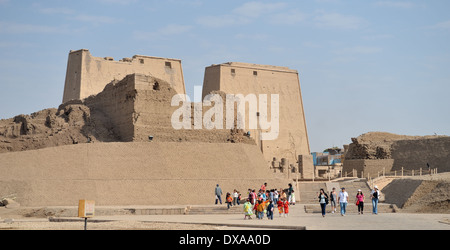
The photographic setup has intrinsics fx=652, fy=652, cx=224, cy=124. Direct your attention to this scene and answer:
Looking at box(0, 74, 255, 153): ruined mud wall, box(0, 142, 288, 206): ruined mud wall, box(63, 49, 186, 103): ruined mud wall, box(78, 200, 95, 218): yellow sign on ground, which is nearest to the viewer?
box(78, 200, 95, 218): yellow sign on ground

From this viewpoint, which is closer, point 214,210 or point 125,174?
point 214,210

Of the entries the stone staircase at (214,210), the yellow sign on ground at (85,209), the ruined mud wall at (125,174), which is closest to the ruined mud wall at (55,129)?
the ruined mud wall at (125,174)

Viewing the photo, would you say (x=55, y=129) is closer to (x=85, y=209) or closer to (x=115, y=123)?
(x=115, y=123)

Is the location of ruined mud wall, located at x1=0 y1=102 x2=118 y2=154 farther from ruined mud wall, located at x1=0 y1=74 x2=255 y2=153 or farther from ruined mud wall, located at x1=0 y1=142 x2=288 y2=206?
ruined mud wall, located at x1=0 y1=142 x2=288 y2=206

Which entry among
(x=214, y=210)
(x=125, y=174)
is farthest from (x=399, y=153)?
(x=214, y=210)

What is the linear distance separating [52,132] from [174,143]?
557 centimetres

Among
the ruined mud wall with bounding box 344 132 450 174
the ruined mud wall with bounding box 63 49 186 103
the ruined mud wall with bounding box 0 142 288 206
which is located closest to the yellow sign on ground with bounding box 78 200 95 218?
the ruined mud wall with bounding box 0 142 288 206

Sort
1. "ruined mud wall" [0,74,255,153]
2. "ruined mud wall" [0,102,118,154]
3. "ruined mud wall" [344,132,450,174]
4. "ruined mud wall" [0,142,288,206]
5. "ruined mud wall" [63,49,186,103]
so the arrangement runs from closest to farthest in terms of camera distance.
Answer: "ruined mud wall" [0,142,288,206] → "ruined mud wall" [0,102,118,154] → "ruined mud wall" [0,74,255,153] → "ruined mud wall" [63,49,186,103] → "ruined mud wall" [344,132,450,174]

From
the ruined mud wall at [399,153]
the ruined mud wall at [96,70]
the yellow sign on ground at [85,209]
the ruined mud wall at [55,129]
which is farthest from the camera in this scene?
the ruined mud wall at [399,153]

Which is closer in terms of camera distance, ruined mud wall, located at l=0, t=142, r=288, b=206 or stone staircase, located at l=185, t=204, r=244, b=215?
stone staircase, located at l=185, t=204, r=244, b=215

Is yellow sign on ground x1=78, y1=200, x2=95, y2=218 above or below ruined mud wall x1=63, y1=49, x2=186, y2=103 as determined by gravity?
below

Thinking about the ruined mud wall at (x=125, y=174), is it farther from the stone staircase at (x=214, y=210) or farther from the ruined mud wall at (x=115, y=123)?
the stone staircase at (x=214, y=210)
